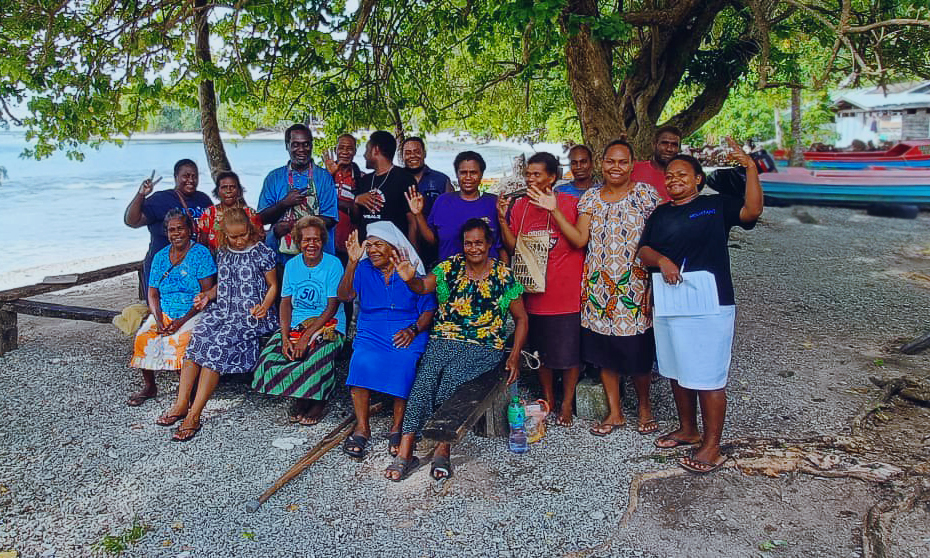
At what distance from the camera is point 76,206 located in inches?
1229

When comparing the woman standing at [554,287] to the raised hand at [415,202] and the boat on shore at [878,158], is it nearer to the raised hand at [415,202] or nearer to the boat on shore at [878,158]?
the raised hand at [415,202]

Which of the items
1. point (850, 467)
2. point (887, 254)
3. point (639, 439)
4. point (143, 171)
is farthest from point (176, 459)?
point (143, 171)

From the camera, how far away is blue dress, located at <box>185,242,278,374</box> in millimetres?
4988

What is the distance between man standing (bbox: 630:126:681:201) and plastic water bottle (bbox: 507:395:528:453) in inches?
→ 70.4

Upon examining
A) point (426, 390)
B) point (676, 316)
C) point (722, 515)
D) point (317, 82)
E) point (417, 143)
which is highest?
point (317, 82)

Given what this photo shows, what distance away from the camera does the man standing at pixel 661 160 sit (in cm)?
488

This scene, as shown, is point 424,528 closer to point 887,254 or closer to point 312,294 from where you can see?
point 312,294

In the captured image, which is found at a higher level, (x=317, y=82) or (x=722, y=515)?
(x=317, y=82)

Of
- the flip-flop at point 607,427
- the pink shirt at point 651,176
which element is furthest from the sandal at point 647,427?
the pink shirt at point 651,176

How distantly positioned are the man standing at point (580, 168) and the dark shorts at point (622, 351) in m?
1.14

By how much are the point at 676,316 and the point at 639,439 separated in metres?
0.94

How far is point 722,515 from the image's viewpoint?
11.5 feet

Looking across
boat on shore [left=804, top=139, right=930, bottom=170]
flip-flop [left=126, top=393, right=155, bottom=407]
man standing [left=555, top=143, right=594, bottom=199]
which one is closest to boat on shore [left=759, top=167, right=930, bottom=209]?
boat on shore [left=804, top=139, right=930, bottom=170]

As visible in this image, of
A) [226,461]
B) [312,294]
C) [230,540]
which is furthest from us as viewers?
[312,294]
